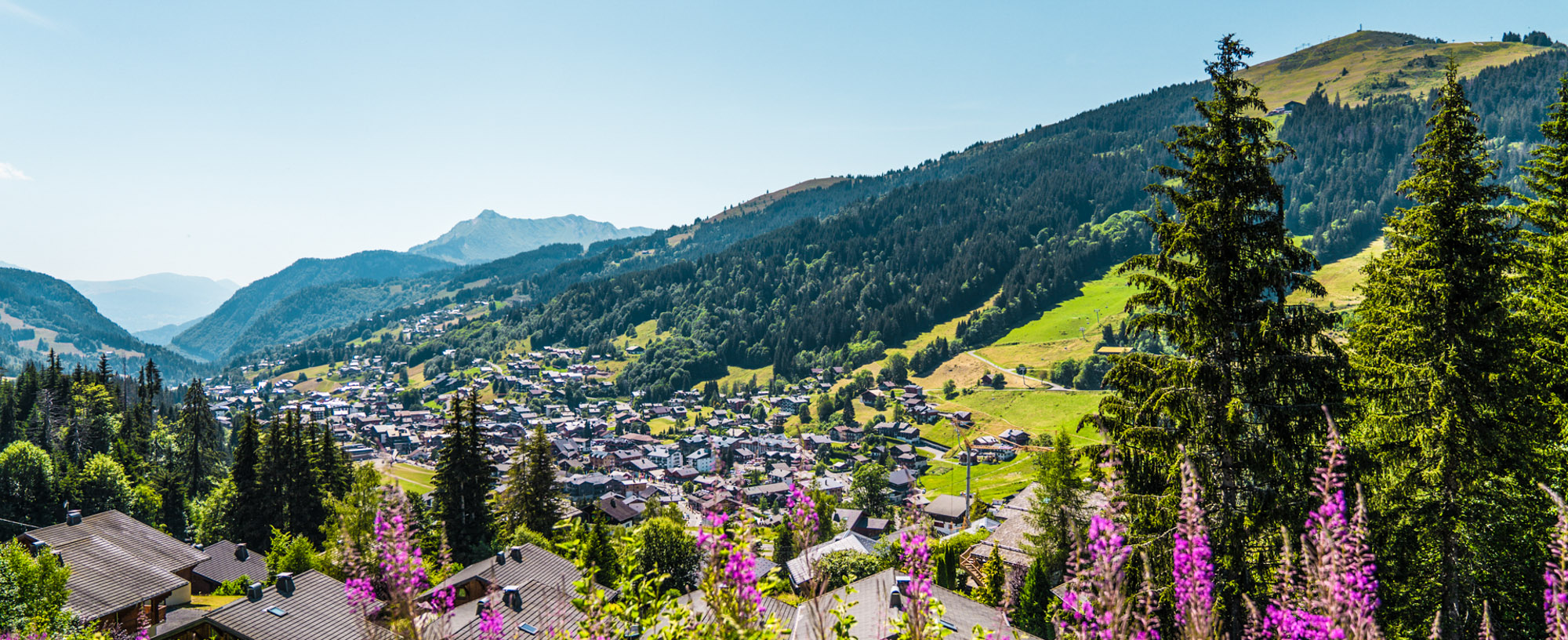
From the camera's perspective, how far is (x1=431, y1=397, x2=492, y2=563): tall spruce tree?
153 feet

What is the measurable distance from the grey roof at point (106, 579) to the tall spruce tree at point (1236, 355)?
38.7 meters

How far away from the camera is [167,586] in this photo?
32281 mm

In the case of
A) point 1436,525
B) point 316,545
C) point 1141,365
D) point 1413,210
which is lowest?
point 316,545

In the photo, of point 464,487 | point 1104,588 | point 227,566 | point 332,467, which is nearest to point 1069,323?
point 332,467

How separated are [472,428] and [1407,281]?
158 ft

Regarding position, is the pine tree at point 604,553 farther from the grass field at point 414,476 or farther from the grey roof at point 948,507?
the grass field at point 414,476

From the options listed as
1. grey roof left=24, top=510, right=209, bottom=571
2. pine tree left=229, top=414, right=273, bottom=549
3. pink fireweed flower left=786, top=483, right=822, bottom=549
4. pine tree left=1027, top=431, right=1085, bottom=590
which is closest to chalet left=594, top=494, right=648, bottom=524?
pine tree left=229, top=414, right=273, bottom=549

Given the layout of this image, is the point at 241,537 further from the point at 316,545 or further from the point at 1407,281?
the point at 1407,281

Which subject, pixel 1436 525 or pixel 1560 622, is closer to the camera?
pixel 1560 622

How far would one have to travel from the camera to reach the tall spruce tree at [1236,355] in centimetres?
1429

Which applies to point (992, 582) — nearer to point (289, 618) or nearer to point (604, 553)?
point (604, 553)

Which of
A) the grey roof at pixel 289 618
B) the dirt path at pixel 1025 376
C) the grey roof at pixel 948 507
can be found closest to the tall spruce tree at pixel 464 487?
the grey roof at pixel 289 618

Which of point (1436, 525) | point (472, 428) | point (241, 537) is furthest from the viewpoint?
point (241, 537)

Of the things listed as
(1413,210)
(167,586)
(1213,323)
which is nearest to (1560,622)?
(1213,323)
